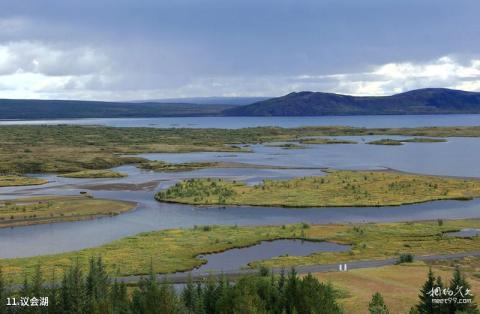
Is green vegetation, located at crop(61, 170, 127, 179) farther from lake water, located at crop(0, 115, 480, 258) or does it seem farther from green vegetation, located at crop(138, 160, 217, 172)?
green vegetation, located at crop(138, 160, 217, 172)

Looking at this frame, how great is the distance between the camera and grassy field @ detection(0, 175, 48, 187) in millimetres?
131875

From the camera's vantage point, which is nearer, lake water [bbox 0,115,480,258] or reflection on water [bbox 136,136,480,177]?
lake water [bbox 0,115,480,258]

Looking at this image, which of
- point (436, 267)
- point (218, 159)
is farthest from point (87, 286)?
point (218, 159)

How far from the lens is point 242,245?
73500 millimetres

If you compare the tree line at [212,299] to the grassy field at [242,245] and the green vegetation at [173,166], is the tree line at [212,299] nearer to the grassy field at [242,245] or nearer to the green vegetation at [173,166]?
the grassy field at [242,245]

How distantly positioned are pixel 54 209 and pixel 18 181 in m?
42.7

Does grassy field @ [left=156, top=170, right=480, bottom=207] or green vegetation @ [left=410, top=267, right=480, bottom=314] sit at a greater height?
green vegetation @ [left=410, top=267, right=480, bottom=314]

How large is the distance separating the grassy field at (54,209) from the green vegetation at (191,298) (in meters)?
47.2

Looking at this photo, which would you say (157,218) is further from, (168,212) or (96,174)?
(96,174)

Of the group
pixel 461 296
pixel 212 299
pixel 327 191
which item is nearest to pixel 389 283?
pixel 461 296

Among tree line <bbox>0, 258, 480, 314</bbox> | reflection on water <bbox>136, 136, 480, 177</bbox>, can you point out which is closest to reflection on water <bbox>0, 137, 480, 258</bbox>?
reflection on water <bbox>136, 136, 480, 177</bbox>

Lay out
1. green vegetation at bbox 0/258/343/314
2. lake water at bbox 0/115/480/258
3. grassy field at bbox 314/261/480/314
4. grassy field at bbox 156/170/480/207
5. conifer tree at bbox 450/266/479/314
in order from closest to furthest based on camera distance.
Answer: conifer tree at bbox 450/266/479/314
green vegetation at bbox 0/258/343/314
grassy field at bbox 314/261/480/314
lake water at bbox 0/115/480/258
grassy field at bbox 156/170/480/207

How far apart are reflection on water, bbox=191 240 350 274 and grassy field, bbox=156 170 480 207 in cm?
2720

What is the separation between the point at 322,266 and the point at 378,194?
52204 mm
